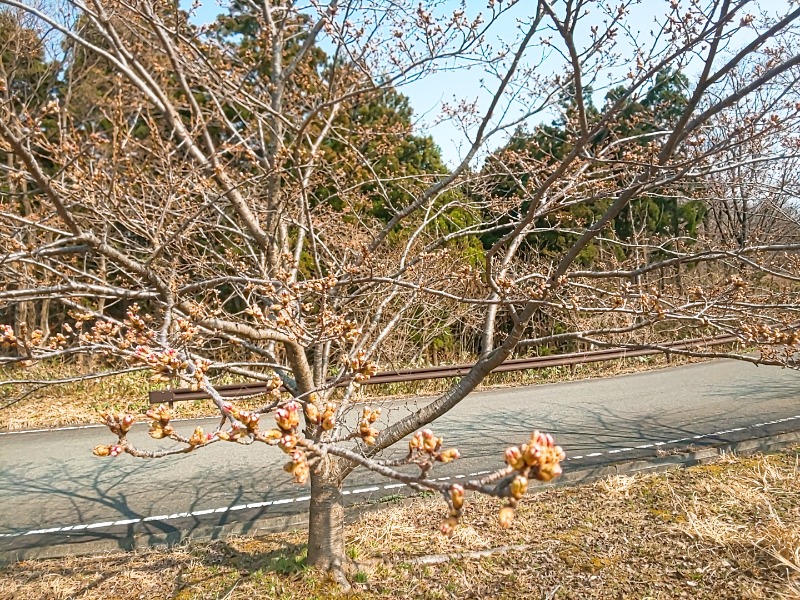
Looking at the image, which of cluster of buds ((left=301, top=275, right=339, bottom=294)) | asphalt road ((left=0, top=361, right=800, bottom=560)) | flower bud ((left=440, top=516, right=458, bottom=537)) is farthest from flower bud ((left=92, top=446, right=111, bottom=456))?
asphalt road ((left=0, top=361, right=800, bottom=560))

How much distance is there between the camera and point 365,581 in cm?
306

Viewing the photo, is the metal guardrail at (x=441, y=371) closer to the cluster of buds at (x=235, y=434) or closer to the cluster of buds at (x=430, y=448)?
the cluster of buds at (x=235, y=434)

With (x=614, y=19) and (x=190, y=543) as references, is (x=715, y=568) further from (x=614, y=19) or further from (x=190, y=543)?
(x=190, y=543)

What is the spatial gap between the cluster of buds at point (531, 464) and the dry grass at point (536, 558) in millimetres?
2406

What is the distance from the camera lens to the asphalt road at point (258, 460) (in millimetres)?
4121

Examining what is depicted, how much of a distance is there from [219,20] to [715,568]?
15.1 ft

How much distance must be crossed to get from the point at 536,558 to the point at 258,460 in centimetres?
331

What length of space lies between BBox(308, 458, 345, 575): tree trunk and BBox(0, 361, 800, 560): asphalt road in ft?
3.32

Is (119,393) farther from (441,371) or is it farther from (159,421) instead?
(159,421)

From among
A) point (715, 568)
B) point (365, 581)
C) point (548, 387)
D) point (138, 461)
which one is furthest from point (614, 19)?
point (548, 387)

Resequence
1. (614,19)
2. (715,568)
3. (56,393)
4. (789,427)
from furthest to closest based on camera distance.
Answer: (56,393) → (789,427) → (715,568) → (614,19)

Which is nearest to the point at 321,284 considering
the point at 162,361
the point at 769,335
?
the point at 162,361

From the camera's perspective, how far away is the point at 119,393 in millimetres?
8414

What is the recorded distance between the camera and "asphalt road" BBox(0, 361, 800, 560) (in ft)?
13.5
